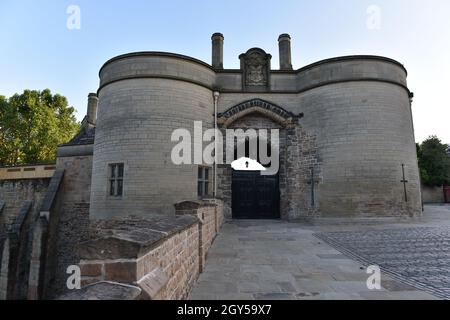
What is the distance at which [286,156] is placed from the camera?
42.5ft

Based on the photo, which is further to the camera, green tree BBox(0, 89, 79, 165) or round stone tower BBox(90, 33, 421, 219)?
green tree BBox(0, 89, 79, 165)

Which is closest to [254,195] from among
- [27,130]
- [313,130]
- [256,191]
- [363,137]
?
[256,191]

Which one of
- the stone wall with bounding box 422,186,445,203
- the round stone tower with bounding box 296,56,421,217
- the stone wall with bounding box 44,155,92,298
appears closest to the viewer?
the round stone tower with bounding box 296,56,421,217

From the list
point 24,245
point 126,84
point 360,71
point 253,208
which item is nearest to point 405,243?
point 253,208

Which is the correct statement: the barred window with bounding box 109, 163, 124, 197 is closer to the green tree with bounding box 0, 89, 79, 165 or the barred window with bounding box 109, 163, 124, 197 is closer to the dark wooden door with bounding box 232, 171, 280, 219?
the dark wooden door with bounding box 232, 171, 280, 219

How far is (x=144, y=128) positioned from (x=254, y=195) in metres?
6.23

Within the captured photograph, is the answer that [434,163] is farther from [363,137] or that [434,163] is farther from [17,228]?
[17,228]

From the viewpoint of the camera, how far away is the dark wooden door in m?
13.4

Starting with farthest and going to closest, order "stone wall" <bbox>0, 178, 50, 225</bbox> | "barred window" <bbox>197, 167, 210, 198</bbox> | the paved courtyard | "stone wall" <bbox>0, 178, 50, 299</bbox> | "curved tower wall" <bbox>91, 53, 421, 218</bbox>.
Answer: "stone wall" <bbox>0, 178, 50, 225</bbox> < "stone wall" <bbox>0, 178, 50, 299</bbox> < "barred window" <bbox>197, 167, 210, 198</bbox> < "curved tower wall" <bbox>91, 53, 421, 218</bbox> < the paved courtyard

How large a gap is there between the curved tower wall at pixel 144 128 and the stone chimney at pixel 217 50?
5.82 feet

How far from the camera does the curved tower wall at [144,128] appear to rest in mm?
10867

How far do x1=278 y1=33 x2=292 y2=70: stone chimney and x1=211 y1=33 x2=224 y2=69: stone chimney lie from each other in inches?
124

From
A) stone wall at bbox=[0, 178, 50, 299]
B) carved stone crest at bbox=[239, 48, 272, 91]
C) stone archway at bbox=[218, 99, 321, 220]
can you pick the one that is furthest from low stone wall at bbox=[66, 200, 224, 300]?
stone wall at bbox=[0, 178, 50, 299]

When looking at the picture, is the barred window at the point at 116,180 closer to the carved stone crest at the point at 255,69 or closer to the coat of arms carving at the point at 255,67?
the carved stone crest at the point at 255,69
